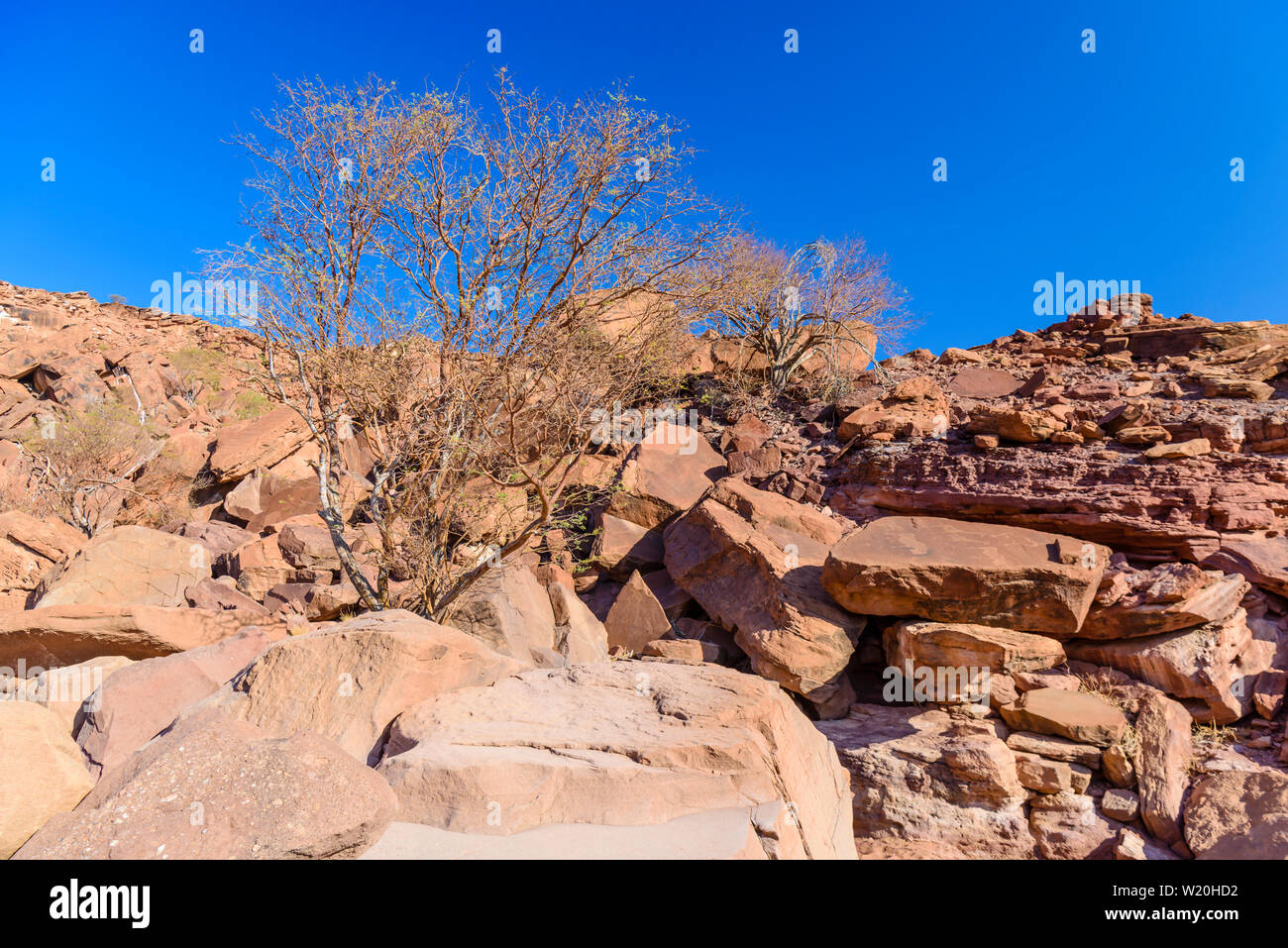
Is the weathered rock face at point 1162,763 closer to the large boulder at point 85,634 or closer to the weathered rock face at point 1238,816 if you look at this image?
the weathered rock face at point 1238,816

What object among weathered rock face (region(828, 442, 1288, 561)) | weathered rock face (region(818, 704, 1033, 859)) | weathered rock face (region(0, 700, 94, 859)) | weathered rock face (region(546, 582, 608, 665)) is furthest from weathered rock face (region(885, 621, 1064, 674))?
weathered rock face (region(0, 700, 94, 859))

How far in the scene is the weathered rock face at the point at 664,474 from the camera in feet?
33.0

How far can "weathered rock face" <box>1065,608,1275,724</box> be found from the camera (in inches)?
237

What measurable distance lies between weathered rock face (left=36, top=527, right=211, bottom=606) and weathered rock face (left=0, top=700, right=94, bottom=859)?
4242 mm

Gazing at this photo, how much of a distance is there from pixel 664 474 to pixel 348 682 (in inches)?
272

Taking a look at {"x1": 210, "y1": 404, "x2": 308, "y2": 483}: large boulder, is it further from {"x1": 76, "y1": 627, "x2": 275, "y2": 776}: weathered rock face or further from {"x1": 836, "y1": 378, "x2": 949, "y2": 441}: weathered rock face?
{"x1": 836, "y1": 378, "x2": 949, "y2": 441}: weathered rock face

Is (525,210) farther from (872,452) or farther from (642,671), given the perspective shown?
(872,452)

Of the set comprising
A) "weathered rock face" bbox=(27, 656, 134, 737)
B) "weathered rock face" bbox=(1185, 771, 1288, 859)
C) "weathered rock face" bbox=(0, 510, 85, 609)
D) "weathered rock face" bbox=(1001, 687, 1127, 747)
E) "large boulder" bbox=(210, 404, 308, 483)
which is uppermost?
"large boulder" bbox=(210, 404, 308, 483)

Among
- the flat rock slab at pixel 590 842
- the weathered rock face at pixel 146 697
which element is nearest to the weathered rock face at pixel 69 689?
the weathered rock face at pixel 146 697

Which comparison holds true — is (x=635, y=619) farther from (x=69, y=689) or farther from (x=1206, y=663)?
(x=1206, y=663)

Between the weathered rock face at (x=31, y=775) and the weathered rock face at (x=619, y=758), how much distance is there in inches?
55.8
